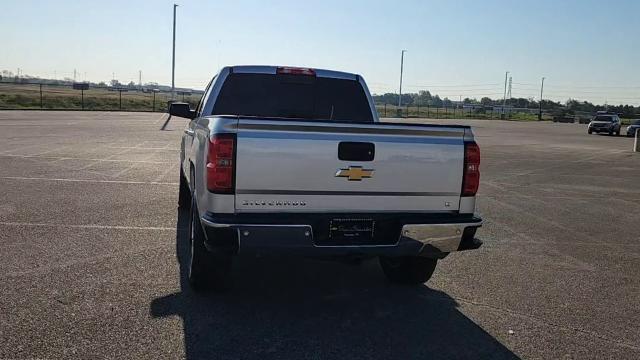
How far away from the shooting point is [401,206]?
15.2ft

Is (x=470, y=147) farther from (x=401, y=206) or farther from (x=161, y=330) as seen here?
(x=161, y=330)

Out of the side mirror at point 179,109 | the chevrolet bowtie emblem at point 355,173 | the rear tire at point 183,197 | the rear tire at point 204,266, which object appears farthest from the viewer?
the rear tire at point 183,197

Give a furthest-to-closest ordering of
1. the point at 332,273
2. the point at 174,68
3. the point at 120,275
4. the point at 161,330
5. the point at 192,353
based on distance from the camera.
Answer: the point at 174,68 < the point at 332,273 < the point at 120,275 < the point at 161,330 < the point at 192,353

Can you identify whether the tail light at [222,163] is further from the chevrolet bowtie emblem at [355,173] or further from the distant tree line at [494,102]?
the distant tree line at [494,102]

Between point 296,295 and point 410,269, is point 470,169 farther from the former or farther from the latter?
point 296,295

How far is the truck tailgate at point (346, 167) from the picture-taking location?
14.1ft

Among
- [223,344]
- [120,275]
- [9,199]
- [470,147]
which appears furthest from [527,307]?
[9,199]

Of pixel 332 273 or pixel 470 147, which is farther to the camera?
pixel 332 273

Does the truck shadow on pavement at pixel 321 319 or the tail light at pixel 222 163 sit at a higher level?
the tail light at pixel 222 163

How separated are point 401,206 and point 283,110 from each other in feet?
7.61

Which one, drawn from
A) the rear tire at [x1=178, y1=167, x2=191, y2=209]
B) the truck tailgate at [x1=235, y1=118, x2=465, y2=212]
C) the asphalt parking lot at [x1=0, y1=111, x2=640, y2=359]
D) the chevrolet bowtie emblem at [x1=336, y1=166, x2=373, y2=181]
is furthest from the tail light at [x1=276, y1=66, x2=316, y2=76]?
the rear tire at [x1=178, y1=167, x2=191, y2=209]

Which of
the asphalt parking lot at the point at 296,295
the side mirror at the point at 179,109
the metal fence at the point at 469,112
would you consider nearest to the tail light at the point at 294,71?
Answer: the side mirror at the point at 179,109

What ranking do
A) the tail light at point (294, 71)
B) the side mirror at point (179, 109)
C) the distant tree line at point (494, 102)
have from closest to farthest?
the tail light at point (294, 71), the side mirror at point (179, 109), the distant tree line at point (494, 102)

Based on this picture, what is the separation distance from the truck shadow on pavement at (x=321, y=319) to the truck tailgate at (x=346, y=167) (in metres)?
0.85
